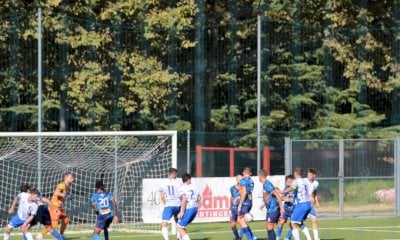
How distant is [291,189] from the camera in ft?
87.2

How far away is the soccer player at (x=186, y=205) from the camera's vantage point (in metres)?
25.9

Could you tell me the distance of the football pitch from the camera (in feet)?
97.7

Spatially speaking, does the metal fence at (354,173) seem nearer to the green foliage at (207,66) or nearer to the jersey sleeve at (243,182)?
the green foliage at (207,66)

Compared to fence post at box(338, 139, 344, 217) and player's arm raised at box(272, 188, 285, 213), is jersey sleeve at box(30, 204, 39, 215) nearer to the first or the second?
player's arm raised at box(272, 188, 285, 213)

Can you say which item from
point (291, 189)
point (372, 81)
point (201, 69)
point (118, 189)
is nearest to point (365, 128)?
point (372, 81)

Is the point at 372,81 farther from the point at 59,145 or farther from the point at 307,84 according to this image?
the point at 59,145

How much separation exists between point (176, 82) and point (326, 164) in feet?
25.2

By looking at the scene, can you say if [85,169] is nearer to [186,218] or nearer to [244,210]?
[244,210]

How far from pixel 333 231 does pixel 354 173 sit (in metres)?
7.10

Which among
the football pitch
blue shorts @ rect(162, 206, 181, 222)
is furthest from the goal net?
blue shorts @ rect(162, 206, 181, 222)

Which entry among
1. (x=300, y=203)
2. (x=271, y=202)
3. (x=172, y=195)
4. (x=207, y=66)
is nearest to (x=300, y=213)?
(x=300, y=203)

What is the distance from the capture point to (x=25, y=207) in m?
25.9

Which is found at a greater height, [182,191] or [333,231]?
[182,191]

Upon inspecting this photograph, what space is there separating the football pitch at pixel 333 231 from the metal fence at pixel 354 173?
4.90ft
